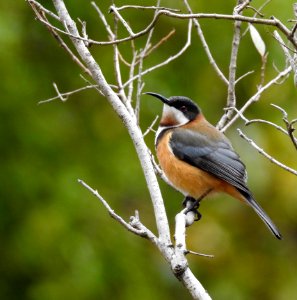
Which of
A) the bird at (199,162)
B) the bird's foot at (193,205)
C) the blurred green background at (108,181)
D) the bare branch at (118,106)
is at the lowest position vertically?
the blurred green background at (108,181)

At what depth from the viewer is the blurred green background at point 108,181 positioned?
9.04 m

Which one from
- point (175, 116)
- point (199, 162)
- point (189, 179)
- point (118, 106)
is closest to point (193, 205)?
point (189, 179)

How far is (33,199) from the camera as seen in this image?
361 inches

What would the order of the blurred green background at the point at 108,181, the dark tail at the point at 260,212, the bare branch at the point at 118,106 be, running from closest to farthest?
1. the bare branch at the point at 118,106
2. the dark tail at the point at 260,212
3. the blurred green background at the point at 108,181

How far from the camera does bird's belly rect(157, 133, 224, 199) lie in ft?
21.7

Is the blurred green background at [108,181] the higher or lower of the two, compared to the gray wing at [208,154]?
lower

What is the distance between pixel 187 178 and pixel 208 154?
263 millimetres

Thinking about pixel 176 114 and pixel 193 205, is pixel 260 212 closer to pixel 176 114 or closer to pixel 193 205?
pixel 193 205

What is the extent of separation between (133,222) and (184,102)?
2.40m

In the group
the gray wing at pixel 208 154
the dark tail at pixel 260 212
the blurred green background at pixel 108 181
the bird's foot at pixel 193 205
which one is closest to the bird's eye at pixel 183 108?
the gray wing at pixel 208 154

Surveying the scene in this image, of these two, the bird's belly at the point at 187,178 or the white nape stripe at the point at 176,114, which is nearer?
the bird's belly at the point at 187,178

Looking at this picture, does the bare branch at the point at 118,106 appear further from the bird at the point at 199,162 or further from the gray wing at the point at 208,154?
the gray wing at the point at 208,154

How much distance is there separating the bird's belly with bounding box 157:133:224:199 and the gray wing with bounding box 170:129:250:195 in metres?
0.04

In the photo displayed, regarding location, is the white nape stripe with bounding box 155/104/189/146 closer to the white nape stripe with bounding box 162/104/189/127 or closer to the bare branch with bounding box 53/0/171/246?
the white nape stripe with bounding box 162/104/189/127
